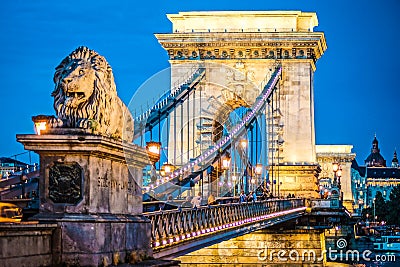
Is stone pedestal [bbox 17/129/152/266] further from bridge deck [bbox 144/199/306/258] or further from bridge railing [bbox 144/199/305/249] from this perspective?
bridge deck [bbox 144/199/306/258]

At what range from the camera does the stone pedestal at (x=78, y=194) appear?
44.8ft

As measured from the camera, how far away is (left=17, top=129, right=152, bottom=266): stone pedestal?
13664mm

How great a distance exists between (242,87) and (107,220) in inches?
2226

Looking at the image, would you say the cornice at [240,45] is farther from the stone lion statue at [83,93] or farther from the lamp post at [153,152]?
the stone lion statue at [83,93]

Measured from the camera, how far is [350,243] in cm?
11188

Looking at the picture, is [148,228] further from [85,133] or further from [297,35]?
[297,35]

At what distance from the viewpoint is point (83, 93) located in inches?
560

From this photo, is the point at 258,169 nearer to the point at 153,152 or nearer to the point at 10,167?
the point at 10,167

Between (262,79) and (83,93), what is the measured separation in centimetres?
5606

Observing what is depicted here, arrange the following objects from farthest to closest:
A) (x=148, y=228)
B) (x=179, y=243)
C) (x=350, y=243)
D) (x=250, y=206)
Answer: (x=350, y=243)
(x=250, y=206)
(x=179, y=243)
(x=148, y=228)

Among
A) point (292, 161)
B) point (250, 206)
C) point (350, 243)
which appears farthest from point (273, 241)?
point (350, 243)

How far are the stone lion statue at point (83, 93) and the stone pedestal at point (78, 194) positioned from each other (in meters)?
0.23

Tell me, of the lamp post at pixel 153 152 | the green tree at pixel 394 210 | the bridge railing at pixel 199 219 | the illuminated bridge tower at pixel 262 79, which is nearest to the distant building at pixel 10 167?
the lamp post at pixel 153 152

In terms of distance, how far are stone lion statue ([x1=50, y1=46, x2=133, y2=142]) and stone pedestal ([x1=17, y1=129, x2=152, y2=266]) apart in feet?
0.74
